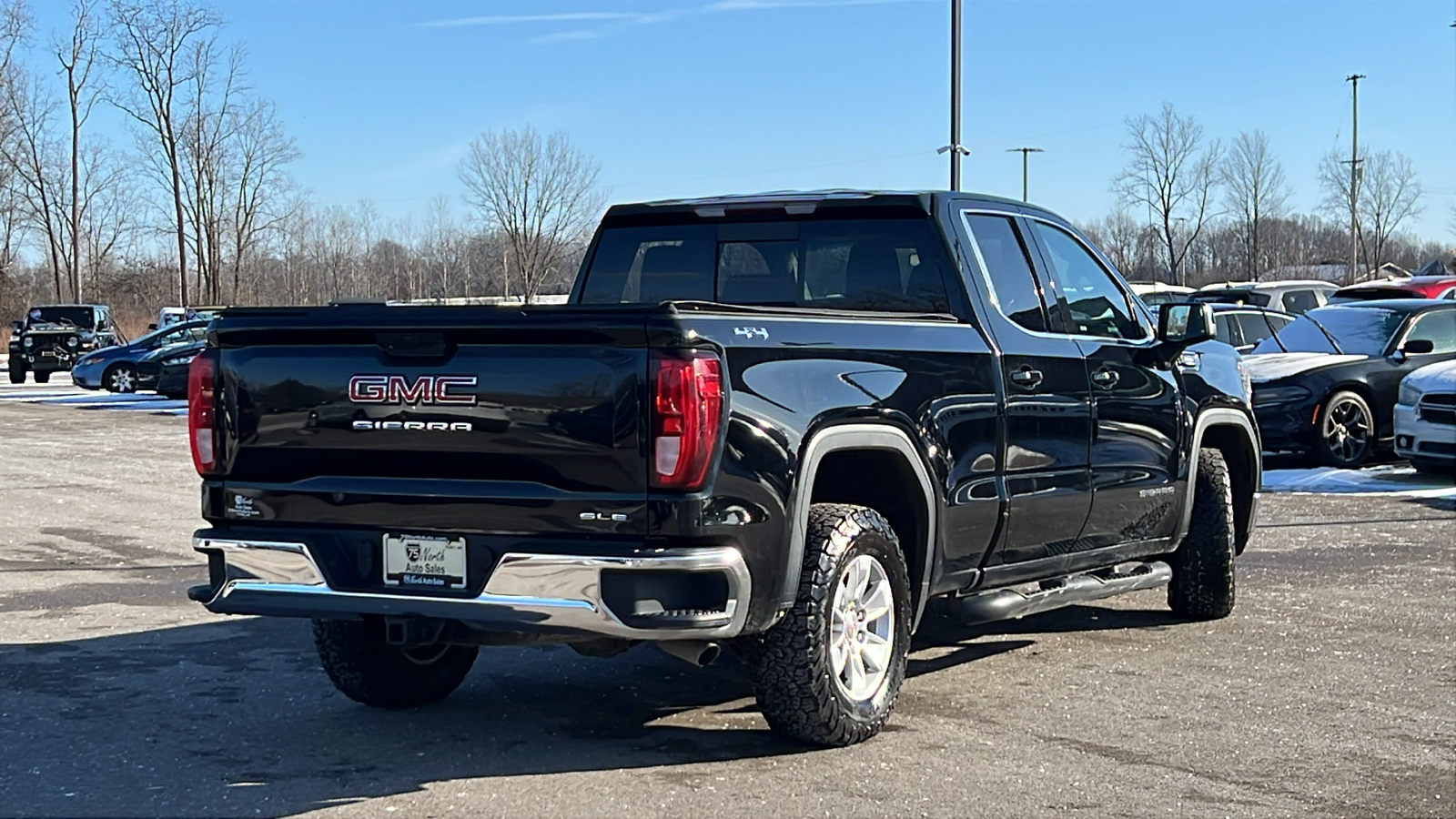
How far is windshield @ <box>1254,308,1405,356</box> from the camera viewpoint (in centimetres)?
1647

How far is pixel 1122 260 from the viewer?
3265 inches

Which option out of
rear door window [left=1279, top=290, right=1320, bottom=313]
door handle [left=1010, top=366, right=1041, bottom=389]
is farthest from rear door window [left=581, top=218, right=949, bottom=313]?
rear door window [left=1279, top=290, right=1320, bottom=313]

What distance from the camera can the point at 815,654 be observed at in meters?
5.48

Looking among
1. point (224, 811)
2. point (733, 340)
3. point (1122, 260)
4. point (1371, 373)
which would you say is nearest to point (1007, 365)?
point (733, 340)

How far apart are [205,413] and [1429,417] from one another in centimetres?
1173

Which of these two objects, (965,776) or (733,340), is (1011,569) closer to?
(965,776)

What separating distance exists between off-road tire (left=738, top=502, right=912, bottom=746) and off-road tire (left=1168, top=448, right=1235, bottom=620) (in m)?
2.93

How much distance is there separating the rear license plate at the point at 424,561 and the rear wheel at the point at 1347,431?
1221 cm

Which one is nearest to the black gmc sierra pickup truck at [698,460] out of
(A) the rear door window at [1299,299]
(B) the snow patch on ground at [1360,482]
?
(B) the snow patch on ground at [1360,482]

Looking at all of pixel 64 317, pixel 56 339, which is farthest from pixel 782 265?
pixel 64 317

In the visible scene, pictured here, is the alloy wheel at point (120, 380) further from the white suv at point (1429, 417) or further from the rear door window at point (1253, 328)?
the white suv at point (1429, 417)

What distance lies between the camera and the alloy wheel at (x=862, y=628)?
5.66 meters

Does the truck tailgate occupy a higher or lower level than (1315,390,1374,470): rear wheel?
higher

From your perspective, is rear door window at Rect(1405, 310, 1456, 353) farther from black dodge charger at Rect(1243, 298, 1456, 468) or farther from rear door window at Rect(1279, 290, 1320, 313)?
rear door window at Rect(1279, 290, 1320, 313)
